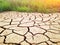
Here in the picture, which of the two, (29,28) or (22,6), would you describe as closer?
(29,28)

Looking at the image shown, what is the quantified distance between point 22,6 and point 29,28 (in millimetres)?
1218

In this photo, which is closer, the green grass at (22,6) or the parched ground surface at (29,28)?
the parched ground surface at (29,28)

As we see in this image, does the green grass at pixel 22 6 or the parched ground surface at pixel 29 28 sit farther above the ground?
the green grass at pixel 22 6

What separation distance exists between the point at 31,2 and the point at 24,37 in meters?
1.63

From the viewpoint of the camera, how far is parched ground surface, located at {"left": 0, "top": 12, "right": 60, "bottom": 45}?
7.08 ft

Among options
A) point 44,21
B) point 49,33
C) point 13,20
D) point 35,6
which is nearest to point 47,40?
point 49,33

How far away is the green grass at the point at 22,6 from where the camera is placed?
3.66 metres

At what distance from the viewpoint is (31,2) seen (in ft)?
12.1

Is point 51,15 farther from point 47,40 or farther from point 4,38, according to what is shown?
point 4,38

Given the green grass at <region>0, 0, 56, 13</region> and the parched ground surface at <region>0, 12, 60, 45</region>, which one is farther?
the green grass at <region>0, 0, 56, 13</region>

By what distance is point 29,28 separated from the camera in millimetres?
2637

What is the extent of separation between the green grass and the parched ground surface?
0.63ft

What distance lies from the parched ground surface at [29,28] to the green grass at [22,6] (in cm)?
19

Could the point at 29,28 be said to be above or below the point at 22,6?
below
